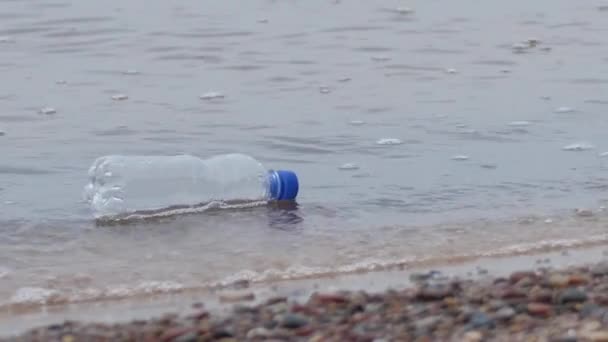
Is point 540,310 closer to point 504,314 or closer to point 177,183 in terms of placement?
point 504,314

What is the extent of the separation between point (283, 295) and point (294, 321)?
2.61 ft

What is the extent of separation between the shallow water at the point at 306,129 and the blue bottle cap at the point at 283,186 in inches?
3.6

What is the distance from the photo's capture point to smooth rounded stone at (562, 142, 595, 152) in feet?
27.3

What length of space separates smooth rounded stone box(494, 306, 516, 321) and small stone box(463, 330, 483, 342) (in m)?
0.18

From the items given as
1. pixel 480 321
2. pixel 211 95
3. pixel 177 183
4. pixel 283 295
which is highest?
pixel 480 321

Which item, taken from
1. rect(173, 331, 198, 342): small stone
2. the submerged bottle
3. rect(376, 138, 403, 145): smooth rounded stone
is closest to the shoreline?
rect(173, 331, 198, 342): small stone

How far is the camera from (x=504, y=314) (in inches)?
182

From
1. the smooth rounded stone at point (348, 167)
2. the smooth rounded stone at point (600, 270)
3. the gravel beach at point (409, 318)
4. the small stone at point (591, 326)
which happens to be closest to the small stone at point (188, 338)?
the gravel beach at point (409, 318)

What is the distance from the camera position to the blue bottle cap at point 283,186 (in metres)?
7.12

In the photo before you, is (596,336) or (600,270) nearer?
(596,336)

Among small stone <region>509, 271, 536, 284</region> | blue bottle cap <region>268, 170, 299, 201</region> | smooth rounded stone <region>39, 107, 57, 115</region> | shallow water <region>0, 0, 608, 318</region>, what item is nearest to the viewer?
small stone <region>509, 271, 536, 284</region>

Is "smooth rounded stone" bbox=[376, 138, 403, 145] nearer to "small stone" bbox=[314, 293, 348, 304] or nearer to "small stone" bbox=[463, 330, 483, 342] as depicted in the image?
"small stone" bbox=[314, 293, 348, 304]

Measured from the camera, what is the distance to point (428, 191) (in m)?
7.42

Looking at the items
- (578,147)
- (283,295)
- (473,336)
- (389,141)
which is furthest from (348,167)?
(473,336)
